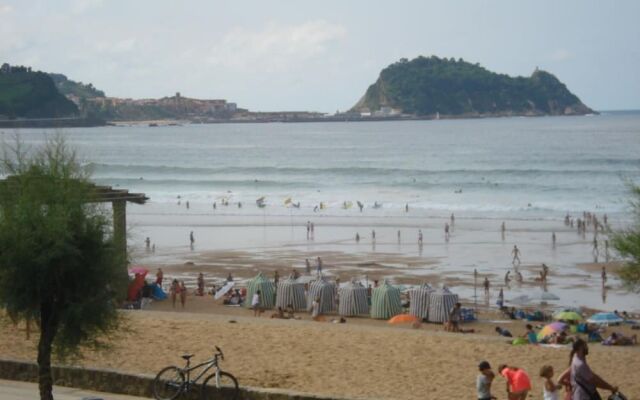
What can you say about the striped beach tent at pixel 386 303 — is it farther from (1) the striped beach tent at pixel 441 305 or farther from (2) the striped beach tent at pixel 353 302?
(1) the striped beach tent at pixel 441 305

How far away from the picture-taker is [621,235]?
1573 cm

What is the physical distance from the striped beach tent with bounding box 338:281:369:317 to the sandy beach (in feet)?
14.2

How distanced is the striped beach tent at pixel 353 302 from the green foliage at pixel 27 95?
17626 centimetres

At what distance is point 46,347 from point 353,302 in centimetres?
1254

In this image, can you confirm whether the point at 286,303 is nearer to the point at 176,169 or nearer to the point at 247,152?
the point at 176,169

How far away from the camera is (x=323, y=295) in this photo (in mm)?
23406

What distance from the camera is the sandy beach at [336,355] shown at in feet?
43.3

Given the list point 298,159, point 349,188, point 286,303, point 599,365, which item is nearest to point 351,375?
point 599,365

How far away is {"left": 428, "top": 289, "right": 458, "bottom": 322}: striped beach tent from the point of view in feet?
72.9

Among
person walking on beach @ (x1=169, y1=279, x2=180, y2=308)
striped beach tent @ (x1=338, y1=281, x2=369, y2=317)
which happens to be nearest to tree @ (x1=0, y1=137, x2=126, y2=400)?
striped beach tent @ (x1=338, y1=281, x2=369, y2=317)

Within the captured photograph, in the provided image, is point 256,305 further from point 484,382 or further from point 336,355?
point 484,382

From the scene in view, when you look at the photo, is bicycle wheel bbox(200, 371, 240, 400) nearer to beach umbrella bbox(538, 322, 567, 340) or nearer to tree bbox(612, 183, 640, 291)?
tree bbox(612, 183, 640, 291)

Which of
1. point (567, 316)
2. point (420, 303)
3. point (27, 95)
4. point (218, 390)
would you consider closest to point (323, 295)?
point (420, 303)

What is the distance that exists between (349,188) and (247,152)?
49.1 m
